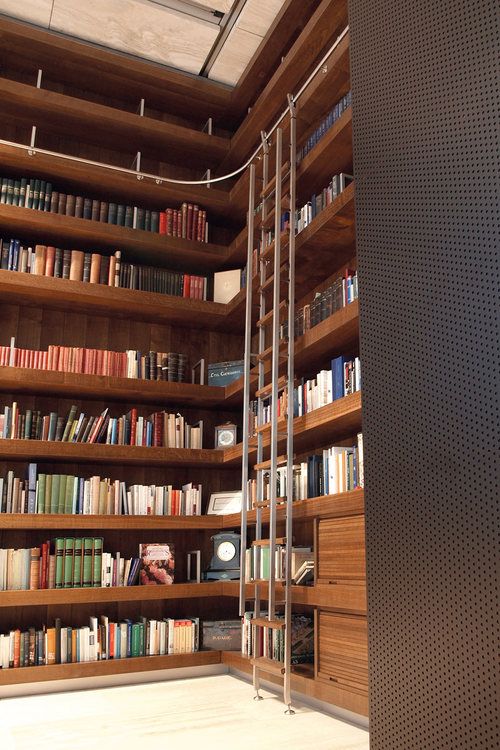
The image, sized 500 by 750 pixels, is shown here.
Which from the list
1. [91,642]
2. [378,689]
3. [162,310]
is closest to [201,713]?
[91,642]

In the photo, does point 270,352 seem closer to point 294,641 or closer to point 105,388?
point 105,388

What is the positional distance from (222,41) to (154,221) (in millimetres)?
1199

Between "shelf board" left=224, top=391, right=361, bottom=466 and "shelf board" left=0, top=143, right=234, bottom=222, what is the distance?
173 cm

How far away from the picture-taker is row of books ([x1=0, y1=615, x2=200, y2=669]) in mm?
3398

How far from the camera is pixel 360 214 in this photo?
176 centimetres

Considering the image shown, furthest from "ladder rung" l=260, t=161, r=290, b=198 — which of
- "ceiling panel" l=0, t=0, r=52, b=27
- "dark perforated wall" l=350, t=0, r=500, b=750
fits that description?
"dark perforated wall" l=350, t=0, r=500, b=750

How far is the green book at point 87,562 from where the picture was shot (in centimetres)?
360

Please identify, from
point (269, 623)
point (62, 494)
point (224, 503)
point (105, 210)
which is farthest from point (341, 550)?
point (105, 210)

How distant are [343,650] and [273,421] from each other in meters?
Answer: 1.01

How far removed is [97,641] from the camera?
355 centimetres

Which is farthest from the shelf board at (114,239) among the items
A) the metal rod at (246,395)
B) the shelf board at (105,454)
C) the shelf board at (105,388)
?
the shelf board at (105,454)

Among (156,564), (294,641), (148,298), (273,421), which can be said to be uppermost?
(148,298)

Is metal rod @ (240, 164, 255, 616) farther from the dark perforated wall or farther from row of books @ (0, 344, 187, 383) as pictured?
the dark perforated wall

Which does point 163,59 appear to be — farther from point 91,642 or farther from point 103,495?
point 91,642
